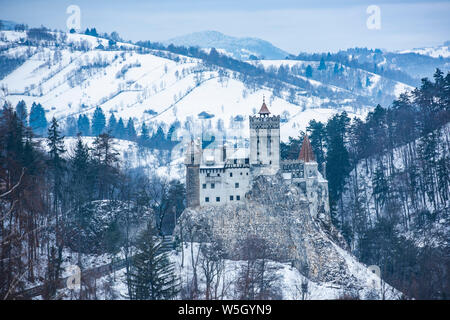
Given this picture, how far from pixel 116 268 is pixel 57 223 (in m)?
7.41

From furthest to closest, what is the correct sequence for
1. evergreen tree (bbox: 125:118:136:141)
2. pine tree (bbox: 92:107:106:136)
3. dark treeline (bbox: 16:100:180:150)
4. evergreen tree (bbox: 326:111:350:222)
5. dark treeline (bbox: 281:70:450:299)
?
pine tree (bbox: 92:107:106:136) → evergreen tree (bbox: 125:118:136:141) → dark treeline (bbox: 16:100:180:150) → evergreen tree (bbox: 326:111:350:222) → dark treeline (bbox: 281:70:450:299)

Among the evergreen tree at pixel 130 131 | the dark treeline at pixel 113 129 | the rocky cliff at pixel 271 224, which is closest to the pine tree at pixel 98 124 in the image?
the dark treeline at pixel 113 129

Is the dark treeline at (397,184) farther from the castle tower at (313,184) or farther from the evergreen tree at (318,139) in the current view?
the castle tower at (313,184)

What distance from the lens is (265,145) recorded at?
68375mm

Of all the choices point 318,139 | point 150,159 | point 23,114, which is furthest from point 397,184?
point 23,114

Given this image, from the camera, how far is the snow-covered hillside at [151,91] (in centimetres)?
14738

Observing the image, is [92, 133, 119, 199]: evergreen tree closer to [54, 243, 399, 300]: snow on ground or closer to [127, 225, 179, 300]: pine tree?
[54, 243, 399, 300]: snow on ground

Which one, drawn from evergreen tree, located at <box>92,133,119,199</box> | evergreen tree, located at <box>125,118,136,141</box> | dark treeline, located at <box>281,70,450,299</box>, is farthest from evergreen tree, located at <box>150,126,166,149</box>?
evergreen tree, located at <box>92,133,119,199</box>

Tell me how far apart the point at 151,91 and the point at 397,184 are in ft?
325

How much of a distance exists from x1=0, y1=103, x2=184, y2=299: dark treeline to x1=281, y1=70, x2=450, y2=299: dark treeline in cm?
2137

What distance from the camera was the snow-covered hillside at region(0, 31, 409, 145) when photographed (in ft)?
484

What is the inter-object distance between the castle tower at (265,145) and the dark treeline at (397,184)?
30.6ft

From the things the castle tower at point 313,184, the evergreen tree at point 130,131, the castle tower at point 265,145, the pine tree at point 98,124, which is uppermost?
the pine tree at point 98,124
